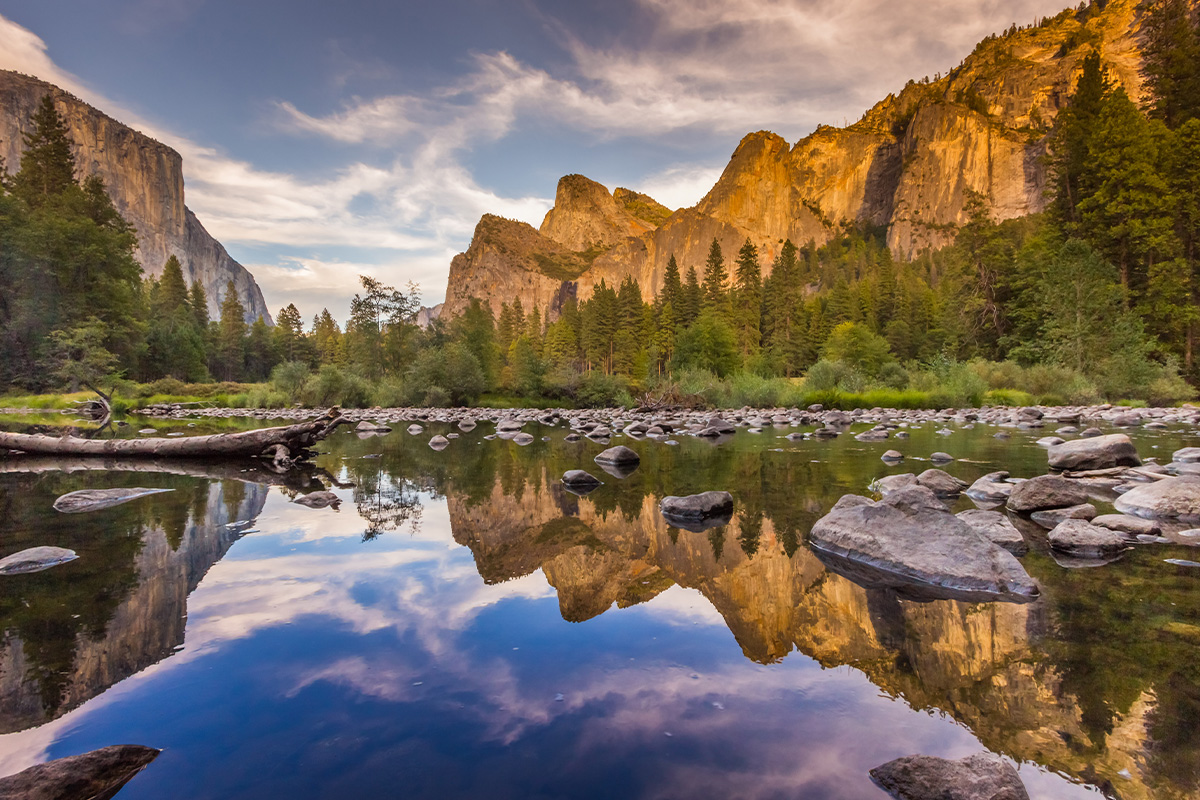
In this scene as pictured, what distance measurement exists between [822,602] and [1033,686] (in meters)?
1.11

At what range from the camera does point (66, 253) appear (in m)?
32.2

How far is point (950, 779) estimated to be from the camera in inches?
61.1

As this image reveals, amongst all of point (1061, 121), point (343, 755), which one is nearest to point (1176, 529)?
point (343, 755)

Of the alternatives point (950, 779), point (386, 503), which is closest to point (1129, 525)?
point (950, 779)

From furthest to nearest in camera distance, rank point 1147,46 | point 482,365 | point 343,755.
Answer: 1. point 482,365
2. point 1147,46
3. point 343,755

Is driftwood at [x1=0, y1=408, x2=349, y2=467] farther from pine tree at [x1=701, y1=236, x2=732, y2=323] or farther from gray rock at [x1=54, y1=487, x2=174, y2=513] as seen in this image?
pine tree at [x1=701, y1=236, x2=732, y2=323]

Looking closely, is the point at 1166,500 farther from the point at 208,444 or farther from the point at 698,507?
the point at 208,444

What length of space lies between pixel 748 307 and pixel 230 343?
6205 centimetres

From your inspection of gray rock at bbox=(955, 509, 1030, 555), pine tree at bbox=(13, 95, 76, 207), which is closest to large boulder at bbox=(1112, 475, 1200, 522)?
gray rock at bbox=(955, 509, 1030, 555)

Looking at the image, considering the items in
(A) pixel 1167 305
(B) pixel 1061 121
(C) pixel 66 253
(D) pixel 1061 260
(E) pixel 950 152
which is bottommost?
(A) pixel 1167 305

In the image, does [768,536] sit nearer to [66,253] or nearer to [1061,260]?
[1061,260]

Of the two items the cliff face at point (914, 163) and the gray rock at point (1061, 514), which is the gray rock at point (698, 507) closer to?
the gray rock at point (1061, 514)

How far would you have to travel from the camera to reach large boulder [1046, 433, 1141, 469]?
267 inches

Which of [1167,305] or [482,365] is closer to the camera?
[1167,305]
